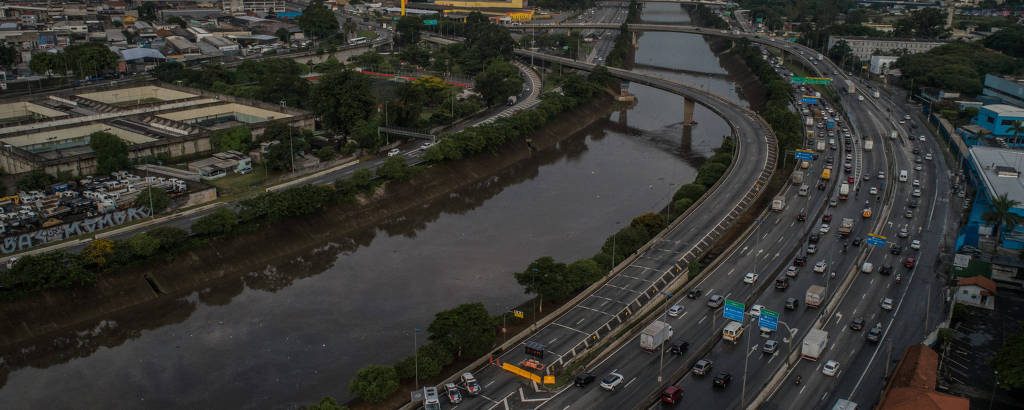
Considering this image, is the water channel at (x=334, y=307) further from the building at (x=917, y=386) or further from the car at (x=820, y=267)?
the building at (x=917, y=386)

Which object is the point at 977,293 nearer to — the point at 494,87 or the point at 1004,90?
the point at 494,87

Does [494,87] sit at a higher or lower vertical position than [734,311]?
higher

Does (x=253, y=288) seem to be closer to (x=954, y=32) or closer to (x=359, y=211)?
(x=359, y=211)

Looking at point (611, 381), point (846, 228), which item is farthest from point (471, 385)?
point (846, 228)

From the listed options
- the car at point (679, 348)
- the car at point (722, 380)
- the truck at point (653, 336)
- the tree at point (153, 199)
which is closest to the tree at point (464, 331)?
the truck at point (653, 336)

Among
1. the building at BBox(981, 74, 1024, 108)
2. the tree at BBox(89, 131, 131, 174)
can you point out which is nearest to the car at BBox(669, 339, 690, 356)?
the tree at BBox(89, 131, 131, 174)

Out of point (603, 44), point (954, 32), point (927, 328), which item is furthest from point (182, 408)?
point (954, 32)

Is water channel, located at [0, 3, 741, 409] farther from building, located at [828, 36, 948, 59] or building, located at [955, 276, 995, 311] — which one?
building, located at [828, 36, 948, 59]
